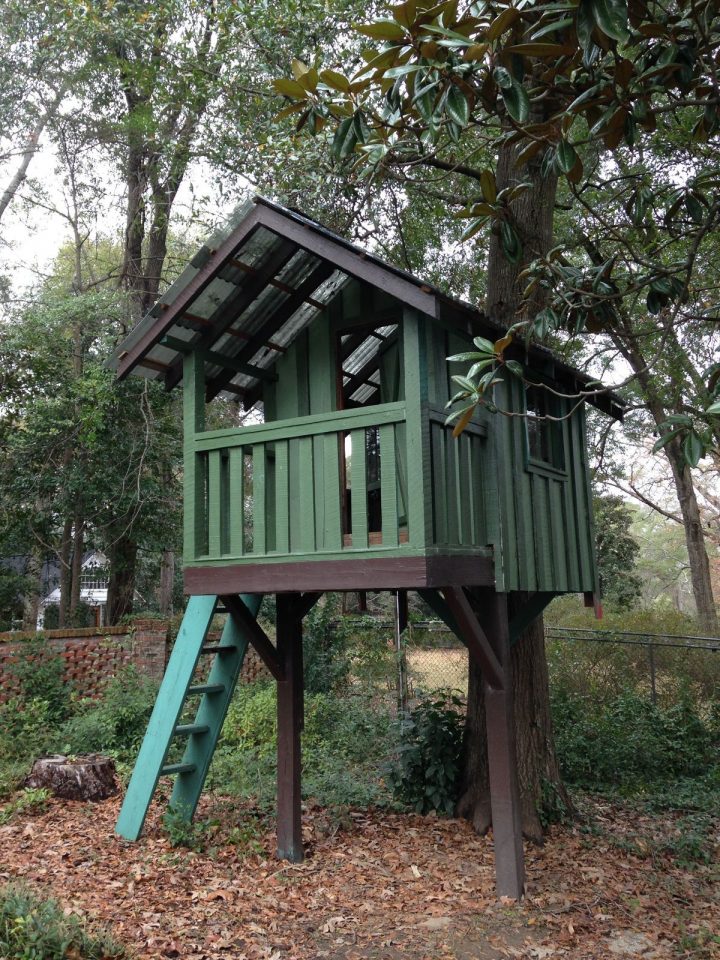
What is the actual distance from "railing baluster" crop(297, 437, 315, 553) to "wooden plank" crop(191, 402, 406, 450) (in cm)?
11

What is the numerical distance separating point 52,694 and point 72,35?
31.4ft

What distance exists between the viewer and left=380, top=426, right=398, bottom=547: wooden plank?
18.2ft

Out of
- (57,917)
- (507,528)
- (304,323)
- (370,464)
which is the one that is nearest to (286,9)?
(304,323)

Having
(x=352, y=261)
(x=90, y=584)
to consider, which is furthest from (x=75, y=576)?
(x=90, y=584)

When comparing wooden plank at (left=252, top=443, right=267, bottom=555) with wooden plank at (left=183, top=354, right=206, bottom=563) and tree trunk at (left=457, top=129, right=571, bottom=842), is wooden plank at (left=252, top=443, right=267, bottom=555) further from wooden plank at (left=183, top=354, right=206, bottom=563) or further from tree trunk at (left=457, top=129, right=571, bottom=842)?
tree trunk at (left=457, top=129, right=571, bottom=842)

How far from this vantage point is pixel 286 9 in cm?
992

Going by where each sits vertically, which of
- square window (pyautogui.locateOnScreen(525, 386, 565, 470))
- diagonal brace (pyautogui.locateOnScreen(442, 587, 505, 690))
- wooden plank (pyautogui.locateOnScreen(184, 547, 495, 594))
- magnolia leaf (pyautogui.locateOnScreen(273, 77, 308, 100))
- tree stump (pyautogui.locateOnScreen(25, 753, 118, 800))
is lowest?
tree stump (pyautogui.locateOnScreen(25, 753, 118, 800))

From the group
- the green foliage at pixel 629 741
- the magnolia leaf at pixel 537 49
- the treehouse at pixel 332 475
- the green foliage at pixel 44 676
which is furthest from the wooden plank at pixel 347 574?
the green foliage at pixel 44 676

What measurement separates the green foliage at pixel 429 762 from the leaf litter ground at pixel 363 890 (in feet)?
0.81

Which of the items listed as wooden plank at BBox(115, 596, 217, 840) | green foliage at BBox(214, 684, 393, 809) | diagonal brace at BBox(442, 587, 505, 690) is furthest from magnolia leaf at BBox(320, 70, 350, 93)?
green foliage at BBox(214, 684, 393, 809)

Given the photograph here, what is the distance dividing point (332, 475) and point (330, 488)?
0.10 meters

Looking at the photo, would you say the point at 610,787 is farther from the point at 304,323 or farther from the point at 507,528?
the point at 304,323

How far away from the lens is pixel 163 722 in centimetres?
675

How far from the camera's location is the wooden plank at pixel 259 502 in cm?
624
